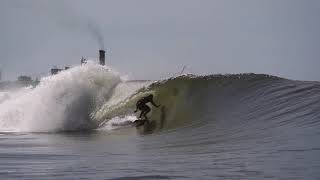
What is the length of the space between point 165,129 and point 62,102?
5245 mm

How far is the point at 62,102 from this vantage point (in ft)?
55.5

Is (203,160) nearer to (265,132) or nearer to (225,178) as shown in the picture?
(225,178)

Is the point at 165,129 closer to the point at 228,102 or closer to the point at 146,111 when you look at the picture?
the point at 228,102

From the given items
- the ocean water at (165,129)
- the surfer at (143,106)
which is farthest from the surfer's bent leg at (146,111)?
the ocean water at (165,129)

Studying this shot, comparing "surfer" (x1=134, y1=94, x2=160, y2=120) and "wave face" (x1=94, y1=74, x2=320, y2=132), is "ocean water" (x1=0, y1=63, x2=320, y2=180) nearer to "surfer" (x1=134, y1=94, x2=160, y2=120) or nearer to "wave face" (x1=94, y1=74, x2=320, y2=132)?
"wave face" (x1=94, y1=74, x2=320, y2=132)

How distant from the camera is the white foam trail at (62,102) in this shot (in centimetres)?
1597

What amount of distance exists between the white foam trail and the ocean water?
41 millimetres

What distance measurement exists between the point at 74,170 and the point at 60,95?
39.6 feet

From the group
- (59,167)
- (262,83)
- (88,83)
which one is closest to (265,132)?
(59,167)

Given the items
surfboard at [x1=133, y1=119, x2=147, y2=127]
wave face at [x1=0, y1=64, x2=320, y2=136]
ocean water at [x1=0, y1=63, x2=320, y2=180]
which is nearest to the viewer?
ocean water at [x1=0, y1=63, x2=320, y2=180]

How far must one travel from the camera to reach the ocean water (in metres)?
5.55

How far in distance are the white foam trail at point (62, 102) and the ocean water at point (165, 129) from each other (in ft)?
0.14

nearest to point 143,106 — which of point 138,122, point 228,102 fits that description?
point 138,122

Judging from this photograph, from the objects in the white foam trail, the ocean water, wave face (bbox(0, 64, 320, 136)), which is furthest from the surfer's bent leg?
the white foam trail
